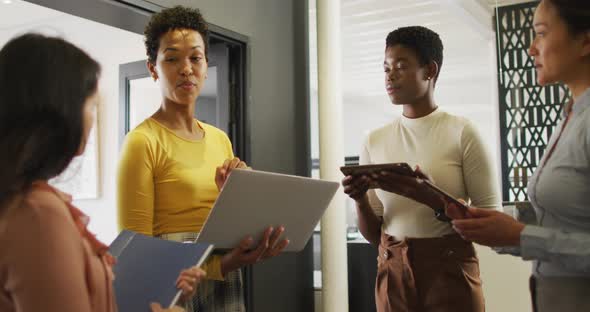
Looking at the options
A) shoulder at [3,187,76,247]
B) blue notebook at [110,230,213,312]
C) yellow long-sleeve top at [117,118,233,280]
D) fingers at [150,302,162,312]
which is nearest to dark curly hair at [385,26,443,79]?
yellow long-sleeve top at [117,118,233,280]

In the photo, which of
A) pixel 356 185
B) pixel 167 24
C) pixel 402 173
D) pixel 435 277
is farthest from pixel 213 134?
pixel 435 277

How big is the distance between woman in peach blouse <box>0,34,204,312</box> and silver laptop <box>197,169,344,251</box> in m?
0.50

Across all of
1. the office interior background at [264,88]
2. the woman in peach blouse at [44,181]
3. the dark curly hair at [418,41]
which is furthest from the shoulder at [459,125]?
the woman in peach blouse at [44,181]

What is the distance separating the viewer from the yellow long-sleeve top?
5.11 ft

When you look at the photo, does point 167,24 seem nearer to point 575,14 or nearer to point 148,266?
point 148,266

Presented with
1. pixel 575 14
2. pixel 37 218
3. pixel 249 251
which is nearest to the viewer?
pixel 37 218

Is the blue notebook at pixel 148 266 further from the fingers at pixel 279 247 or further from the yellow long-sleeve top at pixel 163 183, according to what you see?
the fingers at pixel 279 247

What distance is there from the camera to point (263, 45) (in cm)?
317

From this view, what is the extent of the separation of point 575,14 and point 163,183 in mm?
1197

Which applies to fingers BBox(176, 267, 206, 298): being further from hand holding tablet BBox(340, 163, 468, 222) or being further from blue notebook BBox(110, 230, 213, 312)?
hand holding tablet BBox(340, 163, 468, 222)

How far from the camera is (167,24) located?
5.78ft

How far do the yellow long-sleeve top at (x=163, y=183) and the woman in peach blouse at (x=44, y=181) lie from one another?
23.2 inches

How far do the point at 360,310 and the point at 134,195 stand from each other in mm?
2592

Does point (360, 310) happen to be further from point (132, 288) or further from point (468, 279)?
point (132, 288)
